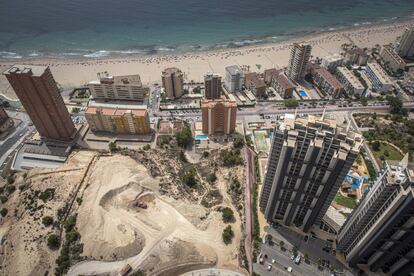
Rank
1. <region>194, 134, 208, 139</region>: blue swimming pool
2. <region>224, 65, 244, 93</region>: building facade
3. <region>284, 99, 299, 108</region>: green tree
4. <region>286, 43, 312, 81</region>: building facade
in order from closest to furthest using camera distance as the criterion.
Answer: <region>194, 134, 208, 139</region>: blue swimming pool, <region>284, 99, 299, 108</region>: green tree, <region>224, 65, 244, 93</region>: building facade, <region>286, 43, 312, 81</region>: building facade

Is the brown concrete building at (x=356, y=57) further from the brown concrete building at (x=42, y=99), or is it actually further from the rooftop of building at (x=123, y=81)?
the brown concrete building at (x=42, y=99)

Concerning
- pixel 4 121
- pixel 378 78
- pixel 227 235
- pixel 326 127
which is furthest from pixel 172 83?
pixel 378 78

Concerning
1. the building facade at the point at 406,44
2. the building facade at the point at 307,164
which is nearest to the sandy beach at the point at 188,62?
the building facade at the point at 406,44

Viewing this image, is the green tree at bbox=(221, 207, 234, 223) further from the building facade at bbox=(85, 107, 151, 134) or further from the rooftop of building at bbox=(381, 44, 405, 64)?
the rooftop of building at bbox=(381, 44, 405, 64)

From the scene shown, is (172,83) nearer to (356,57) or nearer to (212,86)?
(212,86)

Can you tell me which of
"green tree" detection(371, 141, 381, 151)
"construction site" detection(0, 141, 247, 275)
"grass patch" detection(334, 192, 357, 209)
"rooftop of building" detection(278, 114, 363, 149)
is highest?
"rooftop of building" detection(278, 114, 363, 149)

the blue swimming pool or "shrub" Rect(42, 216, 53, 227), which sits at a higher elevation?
"shrub" Rect(42, 216, 53, 227)

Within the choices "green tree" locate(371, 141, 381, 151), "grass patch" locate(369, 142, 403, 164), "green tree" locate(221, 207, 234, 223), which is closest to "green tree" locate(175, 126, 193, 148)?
"green tree" locate(221, 207, 234, 223)
